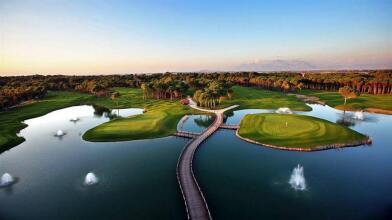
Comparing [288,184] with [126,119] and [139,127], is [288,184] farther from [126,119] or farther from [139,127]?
[126,119]

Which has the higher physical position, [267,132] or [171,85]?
[171,85]

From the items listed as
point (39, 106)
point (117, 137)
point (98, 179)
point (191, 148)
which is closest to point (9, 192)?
point (98, 179)

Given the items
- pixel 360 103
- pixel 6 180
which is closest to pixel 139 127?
pixel 6 180

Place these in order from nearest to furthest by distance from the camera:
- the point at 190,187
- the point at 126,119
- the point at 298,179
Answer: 1. the point at 190,187
2. the point at 298,179
3. the point at 126,119

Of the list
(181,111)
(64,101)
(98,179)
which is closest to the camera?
(98,179)

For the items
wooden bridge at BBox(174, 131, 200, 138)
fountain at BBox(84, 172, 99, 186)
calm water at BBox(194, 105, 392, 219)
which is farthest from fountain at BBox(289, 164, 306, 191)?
fountain at BBox(84, 172, 99, 186)

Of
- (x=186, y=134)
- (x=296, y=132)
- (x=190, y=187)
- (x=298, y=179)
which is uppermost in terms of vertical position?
(x=296, y=132)

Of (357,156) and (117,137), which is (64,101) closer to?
(117,137)

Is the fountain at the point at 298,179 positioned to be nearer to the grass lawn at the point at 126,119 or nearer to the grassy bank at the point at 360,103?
the grass lawn at the point at 126,119
